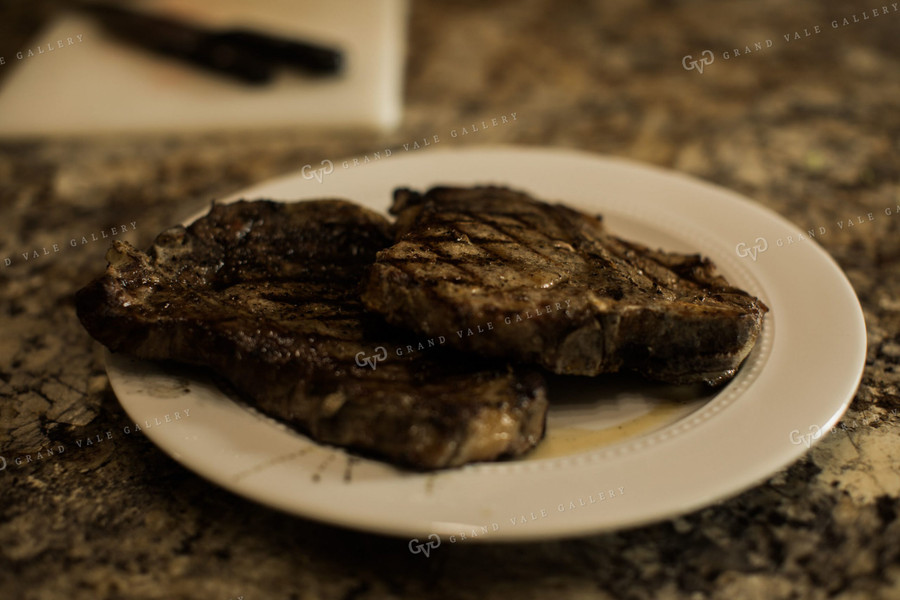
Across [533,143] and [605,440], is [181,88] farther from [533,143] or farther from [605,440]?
[605,440]

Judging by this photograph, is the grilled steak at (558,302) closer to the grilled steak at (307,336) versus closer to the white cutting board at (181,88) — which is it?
the grilled steak at (307,336)

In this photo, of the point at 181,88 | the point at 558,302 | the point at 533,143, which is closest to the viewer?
the point at 558,302

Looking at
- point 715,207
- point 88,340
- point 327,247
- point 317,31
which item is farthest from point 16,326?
point 317,31

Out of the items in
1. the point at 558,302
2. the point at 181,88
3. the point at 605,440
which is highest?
the point at 558,302

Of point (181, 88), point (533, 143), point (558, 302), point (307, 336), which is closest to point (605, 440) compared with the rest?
point (558, 302)

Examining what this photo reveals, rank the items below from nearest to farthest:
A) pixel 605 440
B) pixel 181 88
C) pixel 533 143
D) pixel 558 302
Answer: pixel 558 302 → pixel 605 440 → pixel 533 143 → pixel 181 88

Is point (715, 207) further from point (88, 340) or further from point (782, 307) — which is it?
point (88, 340)
